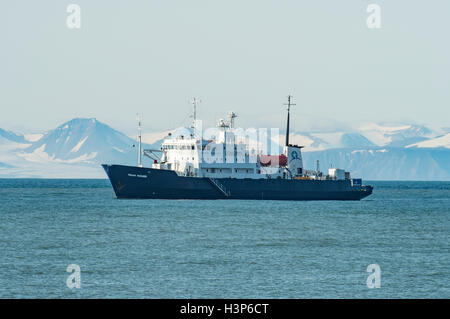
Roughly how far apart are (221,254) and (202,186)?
45325 millimetres

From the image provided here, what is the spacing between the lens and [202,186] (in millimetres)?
85688

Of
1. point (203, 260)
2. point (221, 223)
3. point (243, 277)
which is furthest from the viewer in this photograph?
point (221, 223)

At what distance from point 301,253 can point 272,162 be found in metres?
Result: 51.4

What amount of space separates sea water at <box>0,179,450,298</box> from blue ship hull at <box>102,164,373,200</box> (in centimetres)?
1366

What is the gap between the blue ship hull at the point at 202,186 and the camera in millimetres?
84125

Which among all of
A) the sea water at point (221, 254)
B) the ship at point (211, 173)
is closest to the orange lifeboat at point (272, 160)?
the ship at point (211, 173)

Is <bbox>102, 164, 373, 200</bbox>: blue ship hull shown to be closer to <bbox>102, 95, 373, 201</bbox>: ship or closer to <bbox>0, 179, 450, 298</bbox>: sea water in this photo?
<bbox>102, 95, 373, 201</bbox>: ship

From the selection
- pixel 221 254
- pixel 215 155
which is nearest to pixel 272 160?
pixel 215 155

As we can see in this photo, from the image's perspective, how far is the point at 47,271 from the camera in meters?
34.2

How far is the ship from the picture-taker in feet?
→ 278

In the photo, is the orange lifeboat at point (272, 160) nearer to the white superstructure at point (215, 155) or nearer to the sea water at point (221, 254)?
the white superstructure at point (215, 155)
